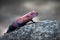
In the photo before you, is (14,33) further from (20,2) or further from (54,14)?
(20,2)

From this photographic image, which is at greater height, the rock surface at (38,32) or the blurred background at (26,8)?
the blurred background at (26,8)

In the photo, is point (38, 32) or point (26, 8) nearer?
point (38, 32)

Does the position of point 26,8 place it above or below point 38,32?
above

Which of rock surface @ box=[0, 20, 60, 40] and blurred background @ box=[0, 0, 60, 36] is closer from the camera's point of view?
rock surface @ box=[0, 20, 60, 40]

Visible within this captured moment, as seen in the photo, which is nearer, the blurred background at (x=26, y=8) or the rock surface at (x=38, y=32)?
the rock surface at (x=38, y=32)
